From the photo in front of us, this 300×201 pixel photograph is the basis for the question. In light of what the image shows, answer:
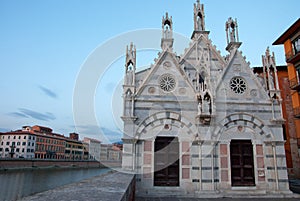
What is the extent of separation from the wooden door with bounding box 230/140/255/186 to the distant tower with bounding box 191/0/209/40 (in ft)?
24.3

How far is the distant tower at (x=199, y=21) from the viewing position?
50.5ft

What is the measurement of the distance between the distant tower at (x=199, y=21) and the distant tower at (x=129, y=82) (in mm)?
4649

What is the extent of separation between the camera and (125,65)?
1340 cm

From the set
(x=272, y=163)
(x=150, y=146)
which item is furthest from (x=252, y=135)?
(x=150, y=146)

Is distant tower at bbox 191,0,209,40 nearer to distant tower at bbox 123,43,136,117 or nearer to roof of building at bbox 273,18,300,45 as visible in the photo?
distant tower at bbox 123,43,136,117

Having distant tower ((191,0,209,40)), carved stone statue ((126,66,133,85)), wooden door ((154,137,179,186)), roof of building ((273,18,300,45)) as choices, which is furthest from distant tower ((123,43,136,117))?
roof of building ((273,18,300,45))

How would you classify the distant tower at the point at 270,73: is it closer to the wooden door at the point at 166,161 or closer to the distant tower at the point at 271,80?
the distant tower at the point at 271,80

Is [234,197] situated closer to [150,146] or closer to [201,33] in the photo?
[150,146]

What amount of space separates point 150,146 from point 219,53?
7505 mm

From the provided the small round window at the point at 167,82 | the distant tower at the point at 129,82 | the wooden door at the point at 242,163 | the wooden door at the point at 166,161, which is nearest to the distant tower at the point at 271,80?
the wooden door at the point at 242,163

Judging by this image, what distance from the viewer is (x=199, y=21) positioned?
52.5 ft

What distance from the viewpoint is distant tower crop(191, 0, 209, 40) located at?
15.4m

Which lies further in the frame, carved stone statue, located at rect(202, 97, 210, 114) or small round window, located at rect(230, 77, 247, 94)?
small round window, located at rect(230, 77, 247, 94)

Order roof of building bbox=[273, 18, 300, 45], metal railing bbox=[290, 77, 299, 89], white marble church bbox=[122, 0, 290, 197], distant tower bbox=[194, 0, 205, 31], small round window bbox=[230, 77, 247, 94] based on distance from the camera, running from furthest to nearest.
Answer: metal railing bbox=[290, 77, 299, 89], roof of building bbox=[273, 18, 300, 45], distant tower bbox=[194, 0, 205, 31], small round window bbox=[230, 77, 247, 94], white marble church bbox=[122, 0, 290, 197]
